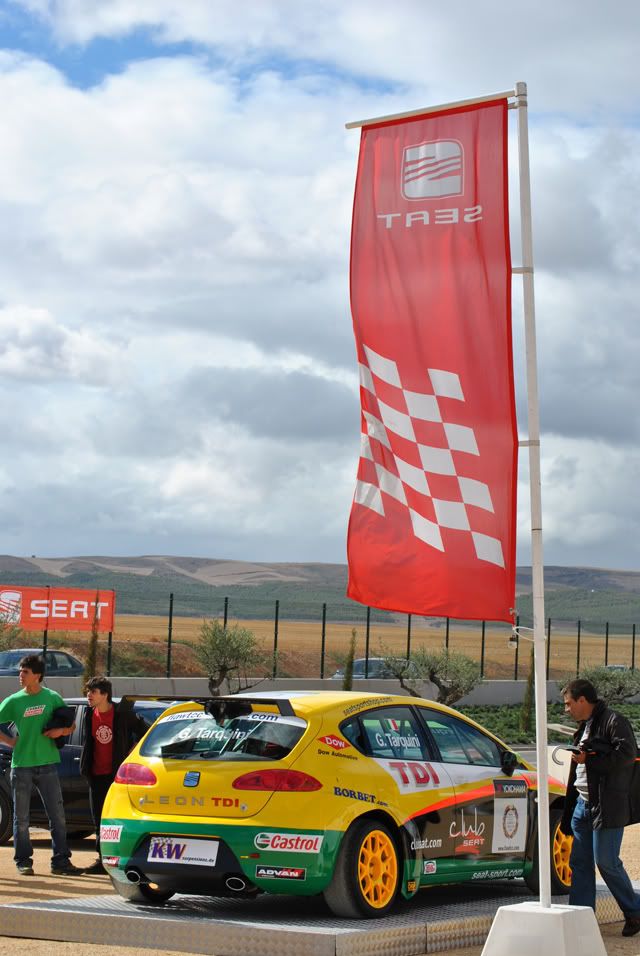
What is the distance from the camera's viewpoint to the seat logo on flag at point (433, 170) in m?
8.58

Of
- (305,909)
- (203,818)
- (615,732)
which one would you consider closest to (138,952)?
(203,818)

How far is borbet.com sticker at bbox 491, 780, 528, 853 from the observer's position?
10.5m

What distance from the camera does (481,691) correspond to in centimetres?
4916

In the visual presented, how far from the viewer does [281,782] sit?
356 inches

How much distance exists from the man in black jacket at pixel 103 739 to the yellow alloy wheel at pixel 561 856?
12.5 ft

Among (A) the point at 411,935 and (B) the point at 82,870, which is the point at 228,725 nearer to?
(A) the point at 411,935

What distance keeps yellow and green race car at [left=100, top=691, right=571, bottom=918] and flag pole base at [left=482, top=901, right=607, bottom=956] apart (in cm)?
145

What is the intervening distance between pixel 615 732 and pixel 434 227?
3.50 metres

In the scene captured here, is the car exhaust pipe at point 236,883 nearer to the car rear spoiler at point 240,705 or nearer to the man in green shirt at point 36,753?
the car rear spoiler at point 240,705

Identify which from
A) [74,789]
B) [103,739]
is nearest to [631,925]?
[103,739]

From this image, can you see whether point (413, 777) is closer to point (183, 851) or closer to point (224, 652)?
point (183, 851)

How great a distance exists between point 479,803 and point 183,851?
2418mm

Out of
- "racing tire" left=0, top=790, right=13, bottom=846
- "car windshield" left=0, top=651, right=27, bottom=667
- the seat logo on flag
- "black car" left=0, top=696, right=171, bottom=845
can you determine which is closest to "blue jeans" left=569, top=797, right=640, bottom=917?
the seat logo on flag

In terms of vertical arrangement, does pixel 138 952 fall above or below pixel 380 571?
below
